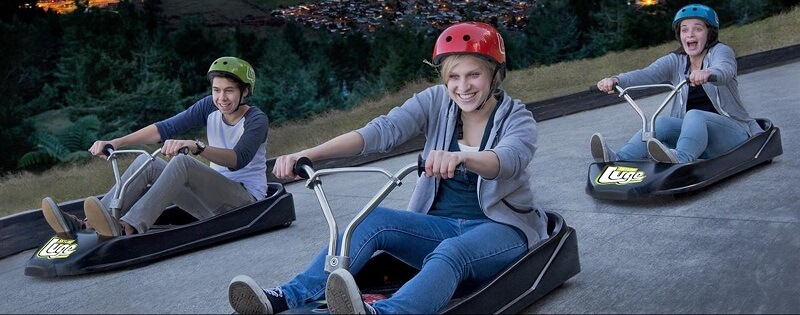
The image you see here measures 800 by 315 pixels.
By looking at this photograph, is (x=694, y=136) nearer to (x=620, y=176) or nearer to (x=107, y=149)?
(x=620, y=176)

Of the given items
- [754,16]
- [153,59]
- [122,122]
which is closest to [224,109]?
[122,122]

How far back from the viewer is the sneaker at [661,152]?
5590mm

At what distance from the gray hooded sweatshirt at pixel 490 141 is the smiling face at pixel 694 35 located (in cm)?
271

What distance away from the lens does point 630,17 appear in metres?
27.1

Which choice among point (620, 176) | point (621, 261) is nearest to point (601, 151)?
point (620, 176)

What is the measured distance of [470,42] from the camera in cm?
341

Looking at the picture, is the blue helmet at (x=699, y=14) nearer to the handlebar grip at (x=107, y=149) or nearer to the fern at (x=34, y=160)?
the handlebar grip at (x=107, y=149)

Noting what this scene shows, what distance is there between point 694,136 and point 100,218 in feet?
11.2

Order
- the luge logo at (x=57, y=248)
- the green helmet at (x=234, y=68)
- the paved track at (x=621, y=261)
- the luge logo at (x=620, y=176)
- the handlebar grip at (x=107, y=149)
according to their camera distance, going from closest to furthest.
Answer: the paved track at (x=621, y=261) < the luge logo at (x=57, y=248) < the handlebar grip at (x=107, y=149) < the green helmet at (x=234, y=68) < the luge logo at (x=620, y=176)

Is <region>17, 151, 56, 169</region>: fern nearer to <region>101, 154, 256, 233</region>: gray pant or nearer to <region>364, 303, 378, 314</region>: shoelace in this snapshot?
<region>101, 154, 256, 233</region>: gray pant

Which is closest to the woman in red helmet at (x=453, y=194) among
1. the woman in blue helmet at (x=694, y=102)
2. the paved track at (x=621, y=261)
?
the paved track at (x=621, y=261)

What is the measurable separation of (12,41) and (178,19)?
3448 mm

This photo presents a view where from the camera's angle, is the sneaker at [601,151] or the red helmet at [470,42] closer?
the red helmet at [470,42]

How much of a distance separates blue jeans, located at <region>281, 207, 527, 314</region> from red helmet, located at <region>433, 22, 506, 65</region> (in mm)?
605
